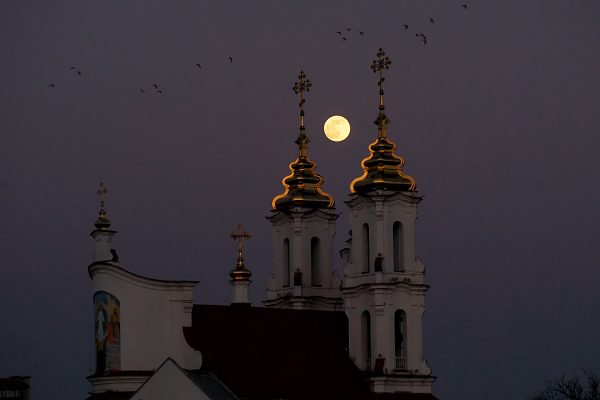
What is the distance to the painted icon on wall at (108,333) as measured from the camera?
2414 inches

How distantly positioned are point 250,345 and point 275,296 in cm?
683

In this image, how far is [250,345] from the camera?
63031mm

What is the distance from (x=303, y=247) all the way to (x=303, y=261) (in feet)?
1.75

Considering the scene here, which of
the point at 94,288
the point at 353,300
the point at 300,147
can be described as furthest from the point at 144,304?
the point at 300,147

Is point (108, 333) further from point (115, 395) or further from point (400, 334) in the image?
point (400, 334)

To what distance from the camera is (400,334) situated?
63.8 metres

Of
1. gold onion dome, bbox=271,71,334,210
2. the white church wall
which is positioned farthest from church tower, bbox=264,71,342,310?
the white church wall

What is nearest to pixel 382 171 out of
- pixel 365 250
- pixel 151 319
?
pixel 365 250

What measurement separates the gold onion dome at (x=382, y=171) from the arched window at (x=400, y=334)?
441 centimetres

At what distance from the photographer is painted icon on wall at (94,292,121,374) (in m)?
61.3

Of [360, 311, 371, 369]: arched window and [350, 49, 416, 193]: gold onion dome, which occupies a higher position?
[350, 49, 416, 193]: gold onion dome

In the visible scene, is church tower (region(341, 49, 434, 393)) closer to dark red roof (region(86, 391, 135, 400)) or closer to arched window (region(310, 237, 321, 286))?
arched window (region(310, 237, 321, 286))

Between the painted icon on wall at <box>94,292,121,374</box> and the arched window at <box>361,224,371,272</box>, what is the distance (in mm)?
8814

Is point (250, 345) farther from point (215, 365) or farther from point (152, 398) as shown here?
point (152, 398)
